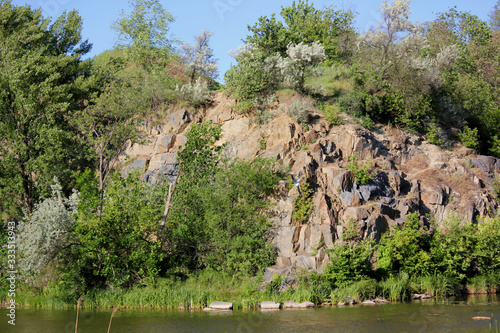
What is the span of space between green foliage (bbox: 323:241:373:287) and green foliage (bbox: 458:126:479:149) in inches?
570

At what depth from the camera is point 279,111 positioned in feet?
102

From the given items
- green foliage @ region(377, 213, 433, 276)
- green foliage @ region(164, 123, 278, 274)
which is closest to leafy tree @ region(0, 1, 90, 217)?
green foliage @ region(164, 123, 278, 274)

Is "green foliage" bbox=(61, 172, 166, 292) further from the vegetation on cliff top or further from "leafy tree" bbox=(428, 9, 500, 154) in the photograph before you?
"leafy tree" bbox=(428, 9, 500, 154)

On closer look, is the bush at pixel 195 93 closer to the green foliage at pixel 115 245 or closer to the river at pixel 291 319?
the green foliage at pixel 115 245

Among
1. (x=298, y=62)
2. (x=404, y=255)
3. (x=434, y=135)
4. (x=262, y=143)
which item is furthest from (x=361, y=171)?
(x=298, y=62)

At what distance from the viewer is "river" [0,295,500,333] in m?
15.5

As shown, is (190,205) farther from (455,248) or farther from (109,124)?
(455,248)

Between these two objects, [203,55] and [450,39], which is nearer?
[203,55]

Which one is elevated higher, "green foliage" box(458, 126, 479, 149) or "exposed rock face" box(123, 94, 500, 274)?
"green foliage" box(458, 126, 479, 149)

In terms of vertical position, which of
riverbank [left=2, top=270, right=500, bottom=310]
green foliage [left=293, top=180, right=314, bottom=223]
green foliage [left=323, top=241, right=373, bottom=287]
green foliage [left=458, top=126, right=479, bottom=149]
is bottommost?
riverbank [left=2, top=270, right=500, bottom=310]

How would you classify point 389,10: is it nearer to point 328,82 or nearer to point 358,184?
point 328,82

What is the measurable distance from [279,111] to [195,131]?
21.9ft

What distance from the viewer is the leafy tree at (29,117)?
27.5 m

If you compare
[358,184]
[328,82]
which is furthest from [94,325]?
[328,82]
